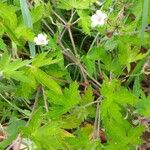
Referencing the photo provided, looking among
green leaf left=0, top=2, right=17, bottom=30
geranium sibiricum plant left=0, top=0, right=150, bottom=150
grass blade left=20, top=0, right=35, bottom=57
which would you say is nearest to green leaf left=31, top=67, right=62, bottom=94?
geranium sibiricum plant left=0, top=0, right=150, bottom=150

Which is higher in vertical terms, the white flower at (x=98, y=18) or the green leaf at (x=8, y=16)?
the green leaf at (x=8, y=16)

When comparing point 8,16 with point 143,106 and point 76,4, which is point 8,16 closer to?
point 76,4

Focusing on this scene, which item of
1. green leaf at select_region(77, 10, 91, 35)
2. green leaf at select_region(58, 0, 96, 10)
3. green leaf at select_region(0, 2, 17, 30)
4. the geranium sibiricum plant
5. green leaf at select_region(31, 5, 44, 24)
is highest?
green leaf at select_region(0, 2, 17, 30)

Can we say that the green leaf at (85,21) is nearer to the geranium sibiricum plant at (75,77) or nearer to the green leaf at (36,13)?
the geranium sibiricum plant at (75,77)

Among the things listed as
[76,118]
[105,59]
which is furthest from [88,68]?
[76,118]

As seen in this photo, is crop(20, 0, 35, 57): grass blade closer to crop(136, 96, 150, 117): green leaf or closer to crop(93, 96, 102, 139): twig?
crop(93, 96, 102, 139): twig

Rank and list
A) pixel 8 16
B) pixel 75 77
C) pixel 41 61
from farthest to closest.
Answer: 1. pixel 75 77
2. pixel 8 16
3. pixel 41 61

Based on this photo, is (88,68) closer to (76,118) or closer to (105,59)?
(105,59)

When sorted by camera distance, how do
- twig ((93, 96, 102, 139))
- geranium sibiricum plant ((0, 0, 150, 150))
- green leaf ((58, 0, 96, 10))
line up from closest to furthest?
1. geranium sibiricum plant ((0, 0, 150, 150))
2. twig ((93, 96, 102, 139))
3. green leaf ((58, 0, 96, 10))

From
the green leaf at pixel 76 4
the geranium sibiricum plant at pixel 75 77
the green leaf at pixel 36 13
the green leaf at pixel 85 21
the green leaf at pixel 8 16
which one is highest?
the green leaf at pixel 8 16

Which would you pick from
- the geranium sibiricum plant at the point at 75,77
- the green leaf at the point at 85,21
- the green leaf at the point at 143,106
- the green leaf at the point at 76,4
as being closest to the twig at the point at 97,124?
the geranium sibiricum plant at the point at 75,77

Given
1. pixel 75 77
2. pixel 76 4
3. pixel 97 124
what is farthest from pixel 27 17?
pixel 97 124
